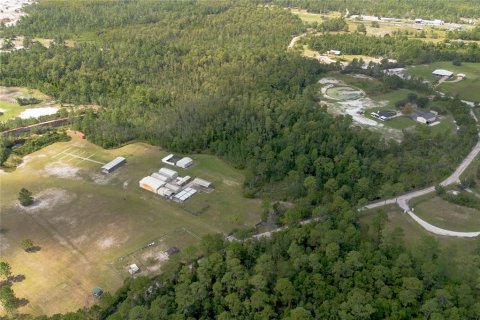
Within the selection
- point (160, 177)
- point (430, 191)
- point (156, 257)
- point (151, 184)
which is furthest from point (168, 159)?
point (430, 191)

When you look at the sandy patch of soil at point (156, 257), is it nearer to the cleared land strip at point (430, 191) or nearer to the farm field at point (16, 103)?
the cleared land strip at point (430, 191)

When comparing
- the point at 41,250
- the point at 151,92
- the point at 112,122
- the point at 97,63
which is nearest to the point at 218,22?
the point at 97,63

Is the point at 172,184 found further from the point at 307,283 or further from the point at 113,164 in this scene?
the point at 307,283

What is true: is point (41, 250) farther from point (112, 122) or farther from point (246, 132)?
point (246, 132)

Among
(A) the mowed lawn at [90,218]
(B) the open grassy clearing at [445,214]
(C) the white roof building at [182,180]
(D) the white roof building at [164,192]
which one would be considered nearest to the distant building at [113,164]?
(A) the mowed lawn at [90,218]

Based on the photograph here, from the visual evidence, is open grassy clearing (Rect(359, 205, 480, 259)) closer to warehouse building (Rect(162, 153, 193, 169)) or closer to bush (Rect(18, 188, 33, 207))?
warehouse building (Rect(162, 153, 193, 169))

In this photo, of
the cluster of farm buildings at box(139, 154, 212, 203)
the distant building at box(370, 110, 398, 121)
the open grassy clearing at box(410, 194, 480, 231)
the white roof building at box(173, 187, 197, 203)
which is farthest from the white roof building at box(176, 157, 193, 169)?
the distant building at box(370, 110, 398, 121)
